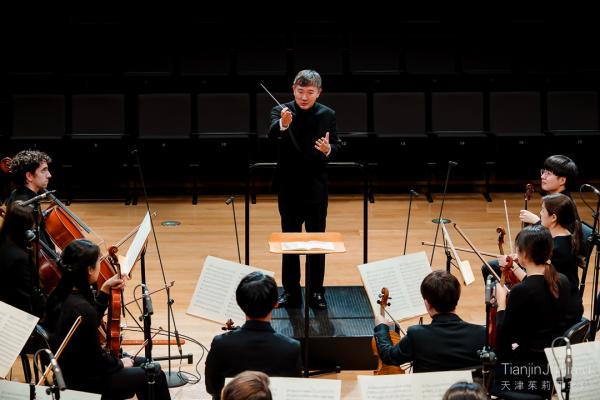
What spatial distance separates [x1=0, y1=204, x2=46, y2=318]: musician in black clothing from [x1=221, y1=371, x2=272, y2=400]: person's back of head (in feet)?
7.29

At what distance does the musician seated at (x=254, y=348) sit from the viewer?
3.24 m

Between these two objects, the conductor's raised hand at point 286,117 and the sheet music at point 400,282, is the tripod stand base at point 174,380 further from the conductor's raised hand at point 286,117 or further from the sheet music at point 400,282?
the conductor's raised hand at point 286,117

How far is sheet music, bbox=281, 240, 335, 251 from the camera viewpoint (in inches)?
166

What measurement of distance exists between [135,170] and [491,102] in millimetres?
3840

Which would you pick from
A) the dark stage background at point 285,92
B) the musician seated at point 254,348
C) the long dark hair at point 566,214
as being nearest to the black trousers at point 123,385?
the musician seated at point 254,348

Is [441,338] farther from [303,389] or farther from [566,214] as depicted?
[566,214]

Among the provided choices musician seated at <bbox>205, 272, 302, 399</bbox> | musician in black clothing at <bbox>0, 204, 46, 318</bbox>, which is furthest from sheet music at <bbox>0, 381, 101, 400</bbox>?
musician in black clothing at <bbox>0, 204, 46, 318</bbox>

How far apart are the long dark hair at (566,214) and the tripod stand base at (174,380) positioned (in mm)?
2168

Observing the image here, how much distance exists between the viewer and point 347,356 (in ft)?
16.1

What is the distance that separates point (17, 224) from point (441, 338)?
7.64 ft

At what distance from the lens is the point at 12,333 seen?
3.38 m

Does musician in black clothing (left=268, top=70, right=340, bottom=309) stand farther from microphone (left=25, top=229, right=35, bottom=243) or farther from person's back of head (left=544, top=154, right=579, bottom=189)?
microphone (left=25, top=229, right=35, bottom=243)

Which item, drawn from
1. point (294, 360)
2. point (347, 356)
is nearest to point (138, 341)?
point (347, 356)

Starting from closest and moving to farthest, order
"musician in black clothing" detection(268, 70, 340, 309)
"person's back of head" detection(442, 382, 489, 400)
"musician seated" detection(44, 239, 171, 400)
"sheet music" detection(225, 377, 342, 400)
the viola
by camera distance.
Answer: "person's back of head" detection(442, 382, 489, 400), "sheet music" detection(225, 377, 342, 400), "musician seated" detection(44, 239, 171, 400), the viola, "musician in black clothing" detection(268, 70, 340, 309)
